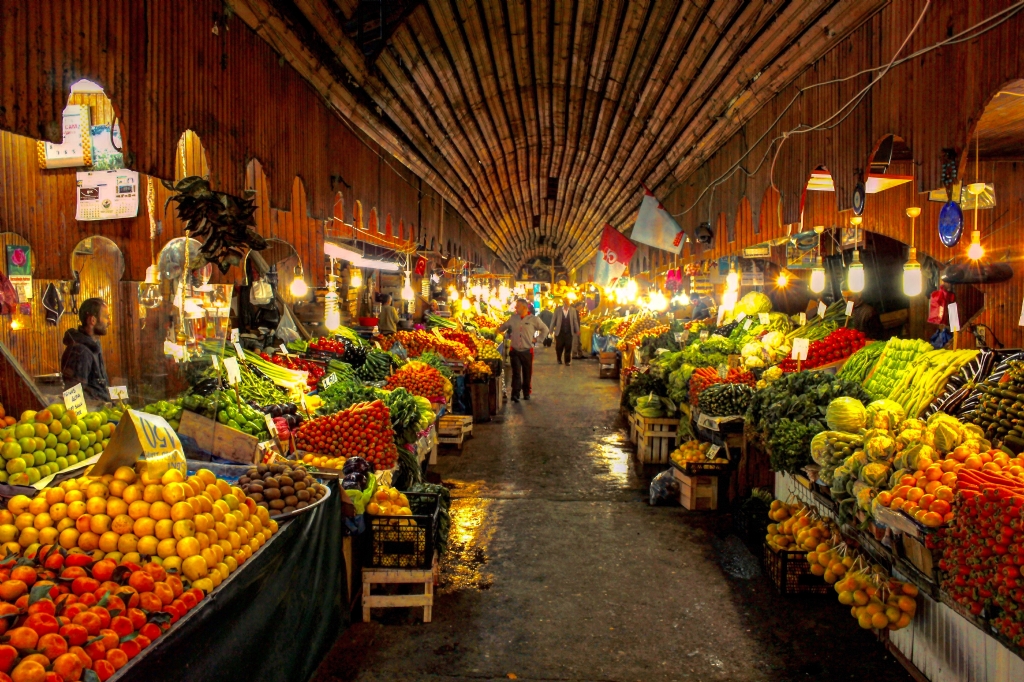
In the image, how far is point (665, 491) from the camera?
630 centimetres

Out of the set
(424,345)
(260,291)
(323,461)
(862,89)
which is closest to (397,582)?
(323,461)

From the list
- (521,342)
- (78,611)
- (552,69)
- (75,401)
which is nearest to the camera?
(78,611)

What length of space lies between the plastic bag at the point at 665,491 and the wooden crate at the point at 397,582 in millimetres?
2854

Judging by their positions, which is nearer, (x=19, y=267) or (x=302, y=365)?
(x=19, y=267)

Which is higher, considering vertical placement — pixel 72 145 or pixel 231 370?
pixel 72 145

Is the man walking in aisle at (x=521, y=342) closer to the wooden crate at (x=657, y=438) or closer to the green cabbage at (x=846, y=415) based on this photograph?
the wooden crate at (x=657, y=438)

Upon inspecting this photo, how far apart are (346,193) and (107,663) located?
660cm

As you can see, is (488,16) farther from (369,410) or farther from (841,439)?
(841,439)

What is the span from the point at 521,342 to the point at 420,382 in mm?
4399

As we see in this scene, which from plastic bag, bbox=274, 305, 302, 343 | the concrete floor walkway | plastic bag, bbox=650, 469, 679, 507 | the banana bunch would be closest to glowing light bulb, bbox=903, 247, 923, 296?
the banana bunch

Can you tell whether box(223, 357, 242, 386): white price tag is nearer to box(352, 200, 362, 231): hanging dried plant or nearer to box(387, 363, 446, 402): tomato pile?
box(387, 363, 446, 402): tomato pile

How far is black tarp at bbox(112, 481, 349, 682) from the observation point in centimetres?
214

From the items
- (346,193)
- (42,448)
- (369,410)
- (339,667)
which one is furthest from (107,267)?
(339,667)

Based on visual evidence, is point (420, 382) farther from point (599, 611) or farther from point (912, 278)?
point (912, 278)
